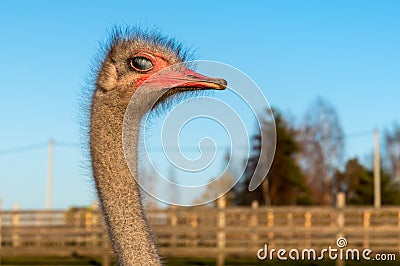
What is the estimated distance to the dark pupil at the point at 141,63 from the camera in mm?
3267

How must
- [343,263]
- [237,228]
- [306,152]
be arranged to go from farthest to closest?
[306,152]
[237,228]
[343,263]

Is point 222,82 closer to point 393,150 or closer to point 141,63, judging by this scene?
point 141,63

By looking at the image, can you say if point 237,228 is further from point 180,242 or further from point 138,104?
point 138,104

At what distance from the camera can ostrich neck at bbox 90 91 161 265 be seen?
3.19 meters

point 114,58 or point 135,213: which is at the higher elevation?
point 114,58

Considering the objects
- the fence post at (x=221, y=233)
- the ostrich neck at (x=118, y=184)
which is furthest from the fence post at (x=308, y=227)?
the ostrich neck at (x=118, y=184)

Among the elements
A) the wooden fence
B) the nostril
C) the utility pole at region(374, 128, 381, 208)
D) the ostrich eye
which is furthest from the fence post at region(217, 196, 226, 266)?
the utility pole at region(374, 128, 381, 208)

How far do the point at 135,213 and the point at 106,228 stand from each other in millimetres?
153

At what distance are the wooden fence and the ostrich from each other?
9.10 meters

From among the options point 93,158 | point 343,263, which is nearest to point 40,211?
point 343,263

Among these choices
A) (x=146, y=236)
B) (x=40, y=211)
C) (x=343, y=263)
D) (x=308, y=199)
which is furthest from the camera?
(x=308, y=199)

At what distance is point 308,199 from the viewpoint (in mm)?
36500

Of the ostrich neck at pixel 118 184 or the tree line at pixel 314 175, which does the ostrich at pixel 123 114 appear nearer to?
the ostrich neck at pixel 118 184

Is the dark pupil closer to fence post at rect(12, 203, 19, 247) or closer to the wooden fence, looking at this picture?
the wooden fence
